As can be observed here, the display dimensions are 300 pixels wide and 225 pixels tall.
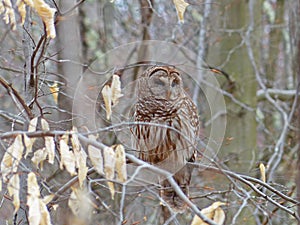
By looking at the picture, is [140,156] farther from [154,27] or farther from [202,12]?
[202,12]

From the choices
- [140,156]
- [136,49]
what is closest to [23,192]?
[140,156]

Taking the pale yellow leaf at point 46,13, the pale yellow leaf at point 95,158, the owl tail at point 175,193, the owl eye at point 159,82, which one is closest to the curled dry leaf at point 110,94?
the pale yellow leaf at point 95,158

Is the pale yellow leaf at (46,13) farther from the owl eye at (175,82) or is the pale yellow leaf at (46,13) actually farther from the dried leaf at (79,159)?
the owl eye at (175,82)

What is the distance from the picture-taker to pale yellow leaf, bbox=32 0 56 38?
6.25 ft

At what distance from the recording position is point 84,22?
639cm

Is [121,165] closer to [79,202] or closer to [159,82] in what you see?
[79,202]

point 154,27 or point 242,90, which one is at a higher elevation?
point 154,27

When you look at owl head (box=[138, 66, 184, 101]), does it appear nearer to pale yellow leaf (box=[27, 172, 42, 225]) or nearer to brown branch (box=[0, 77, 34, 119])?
brown branch (box=[0, 77, 34, 119])

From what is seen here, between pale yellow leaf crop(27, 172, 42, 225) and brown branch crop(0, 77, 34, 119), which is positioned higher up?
brown branch crop(0, 77, 34, 119)

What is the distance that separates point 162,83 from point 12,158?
1.72 metres

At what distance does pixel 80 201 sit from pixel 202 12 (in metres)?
4.70

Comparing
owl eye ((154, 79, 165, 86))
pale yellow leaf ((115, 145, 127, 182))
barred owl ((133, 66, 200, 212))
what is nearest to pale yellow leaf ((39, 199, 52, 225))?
pale yellow leaf ((115, 145, 127, 182))

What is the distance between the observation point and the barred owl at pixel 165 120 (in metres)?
Answer: 3.43

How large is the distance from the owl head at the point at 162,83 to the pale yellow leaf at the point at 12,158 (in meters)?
1.62
